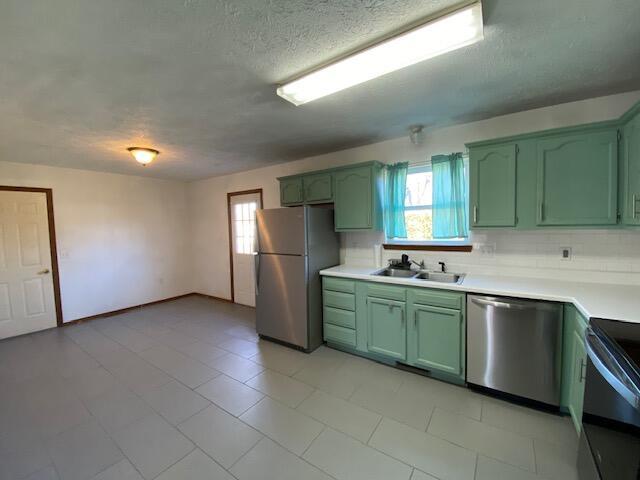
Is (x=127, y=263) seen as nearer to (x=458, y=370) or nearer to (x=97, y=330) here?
(x=97, y=330)

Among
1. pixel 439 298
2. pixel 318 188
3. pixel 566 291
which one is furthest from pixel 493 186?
pixel 318 188

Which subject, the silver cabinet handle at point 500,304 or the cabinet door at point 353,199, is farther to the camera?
the cabinet door at point 353,199

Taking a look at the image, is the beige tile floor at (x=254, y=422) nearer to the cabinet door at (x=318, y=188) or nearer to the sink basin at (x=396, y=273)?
the sink basin at (x=396, y=273)

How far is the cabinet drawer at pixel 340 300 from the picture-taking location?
2.94 m

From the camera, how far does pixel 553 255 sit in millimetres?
2424

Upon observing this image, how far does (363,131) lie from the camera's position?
2.90m

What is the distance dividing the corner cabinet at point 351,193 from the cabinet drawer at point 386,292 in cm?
68

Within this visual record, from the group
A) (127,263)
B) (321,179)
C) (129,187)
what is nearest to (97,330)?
(127,263)

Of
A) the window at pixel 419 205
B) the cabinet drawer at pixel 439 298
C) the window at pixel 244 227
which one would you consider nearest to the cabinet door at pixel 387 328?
the cabinet drawer at pixel 439 298

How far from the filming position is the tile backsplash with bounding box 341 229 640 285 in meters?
2.19

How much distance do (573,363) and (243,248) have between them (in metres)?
4.44

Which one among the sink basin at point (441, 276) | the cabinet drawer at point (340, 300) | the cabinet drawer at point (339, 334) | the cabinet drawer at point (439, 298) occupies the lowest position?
the cabinet drawer at point (339, 334)

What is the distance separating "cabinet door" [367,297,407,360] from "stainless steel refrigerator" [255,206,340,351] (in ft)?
2.21

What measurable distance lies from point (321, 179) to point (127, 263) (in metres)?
3.81
